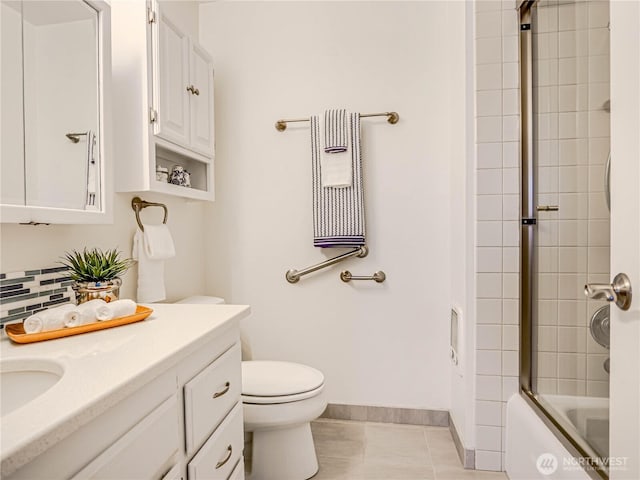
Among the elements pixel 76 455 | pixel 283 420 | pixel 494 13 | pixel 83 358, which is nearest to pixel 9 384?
pixel 83 358

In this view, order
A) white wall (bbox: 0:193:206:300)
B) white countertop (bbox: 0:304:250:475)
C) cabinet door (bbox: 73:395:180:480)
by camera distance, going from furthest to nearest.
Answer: white wall (bbox: 0:193:206:300), cabinet door (bbox: 73:395:180:480), white countertop (bbox: 0:304:250:475)

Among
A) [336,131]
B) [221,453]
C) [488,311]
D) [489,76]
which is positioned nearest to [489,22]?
[489,76]

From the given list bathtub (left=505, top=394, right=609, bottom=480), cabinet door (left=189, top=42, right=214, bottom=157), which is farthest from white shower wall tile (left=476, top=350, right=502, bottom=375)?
cabinet door (left=189, top=42, right=214, bottom=157)

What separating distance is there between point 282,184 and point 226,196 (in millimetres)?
333

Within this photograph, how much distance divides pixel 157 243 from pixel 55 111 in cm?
62

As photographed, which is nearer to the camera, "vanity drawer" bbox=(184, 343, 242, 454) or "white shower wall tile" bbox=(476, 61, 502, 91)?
"vanity drawer" bbox=(184, 343, 242, 454)

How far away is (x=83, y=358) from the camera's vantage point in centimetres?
78

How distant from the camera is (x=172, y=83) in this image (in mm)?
1564

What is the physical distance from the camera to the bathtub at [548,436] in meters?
1.07

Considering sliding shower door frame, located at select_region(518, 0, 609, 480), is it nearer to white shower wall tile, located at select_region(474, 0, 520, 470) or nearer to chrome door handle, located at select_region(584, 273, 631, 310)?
white shower wall tile, located at select_region(474, 0, 520, 470)

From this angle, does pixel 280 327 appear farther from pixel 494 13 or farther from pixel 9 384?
pixel 494 13

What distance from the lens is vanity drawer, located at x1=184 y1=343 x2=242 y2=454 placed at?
887 millimetres

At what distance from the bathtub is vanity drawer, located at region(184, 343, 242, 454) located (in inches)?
38.5

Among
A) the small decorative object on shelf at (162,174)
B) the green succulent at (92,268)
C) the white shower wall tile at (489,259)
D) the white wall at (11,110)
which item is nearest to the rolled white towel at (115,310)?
the green succulent at (92,268)
